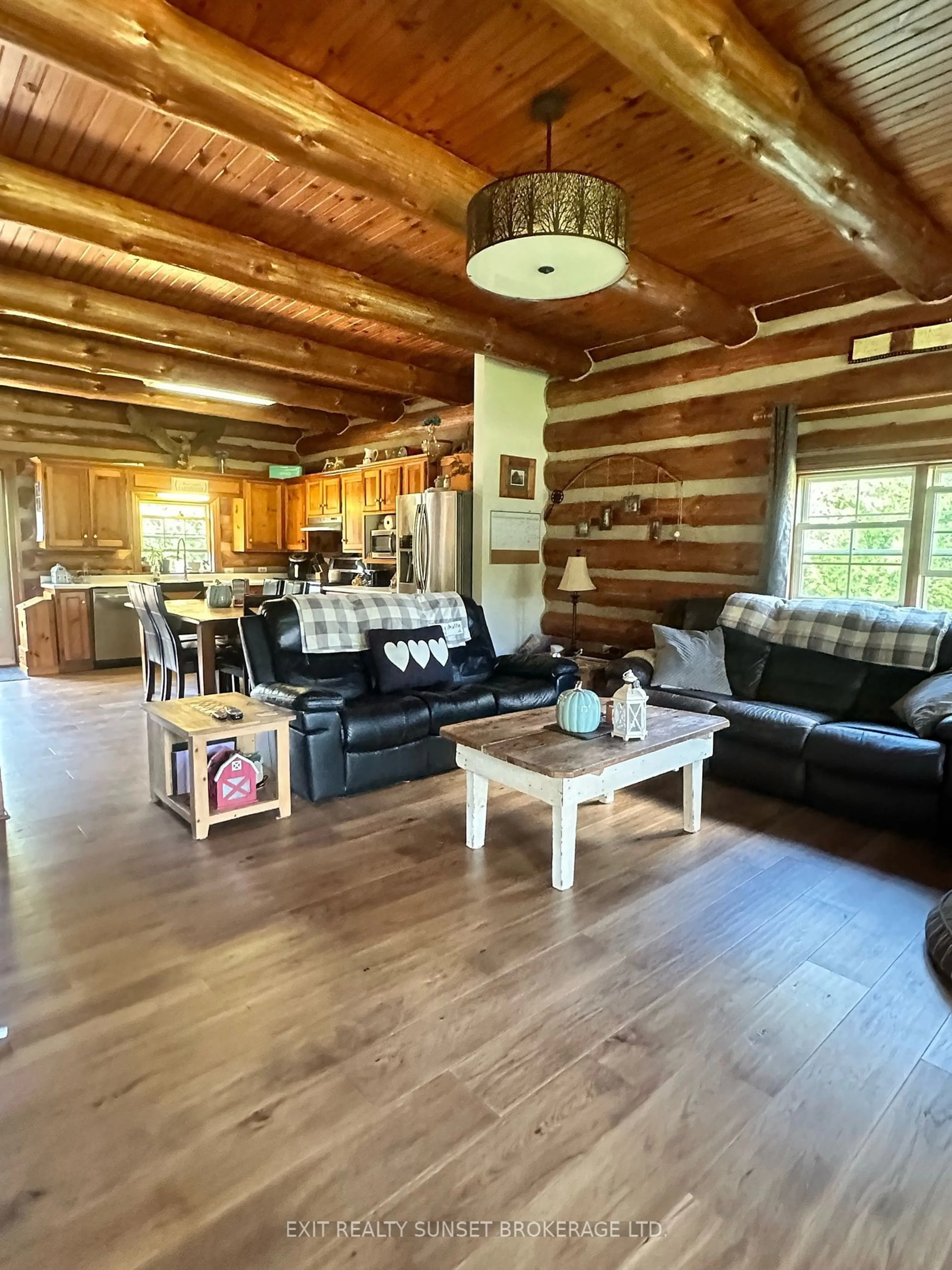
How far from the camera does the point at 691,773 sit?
3197 mm

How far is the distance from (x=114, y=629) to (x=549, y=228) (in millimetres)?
6666

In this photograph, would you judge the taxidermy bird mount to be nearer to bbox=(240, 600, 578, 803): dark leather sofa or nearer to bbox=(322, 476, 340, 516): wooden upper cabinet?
bbox=(322, 476, 340, 516): wooden upper cabinet

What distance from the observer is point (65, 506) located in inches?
290

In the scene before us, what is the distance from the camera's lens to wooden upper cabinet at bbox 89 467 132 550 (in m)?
7.55

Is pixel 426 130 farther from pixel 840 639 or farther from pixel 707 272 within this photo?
pixel 840 639

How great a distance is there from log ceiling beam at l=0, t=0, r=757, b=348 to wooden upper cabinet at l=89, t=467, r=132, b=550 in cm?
594

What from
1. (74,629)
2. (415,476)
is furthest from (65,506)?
(415,476)

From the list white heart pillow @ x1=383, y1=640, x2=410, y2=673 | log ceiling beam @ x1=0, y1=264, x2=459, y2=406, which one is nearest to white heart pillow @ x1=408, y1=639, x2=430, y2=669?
white heart pillow @ x1=383, y1=640, x2=410, y2=673

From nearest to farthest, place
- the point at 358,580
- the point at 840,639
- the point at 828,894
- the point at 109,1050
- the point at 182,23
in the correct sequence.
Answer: the point at 109,1050
the point at 182,23
the point at 828,894
the point at 840,639
the point at 358,580

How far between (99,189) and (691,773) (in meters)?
3.89

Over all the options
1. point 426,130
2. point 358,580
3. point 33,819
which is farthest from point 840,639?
point 358,580

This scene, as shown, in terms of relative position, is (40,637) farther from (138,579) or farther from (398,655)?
(398,655)

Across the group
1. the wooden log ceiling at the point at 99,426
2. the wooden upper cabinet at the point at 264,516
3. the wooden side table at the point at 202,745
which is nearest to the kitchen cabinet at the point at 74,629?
the wooden log ceiling at the point at 99,426

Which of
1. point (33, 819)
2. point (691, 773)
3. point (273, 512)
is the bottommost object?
point (33, 819)
